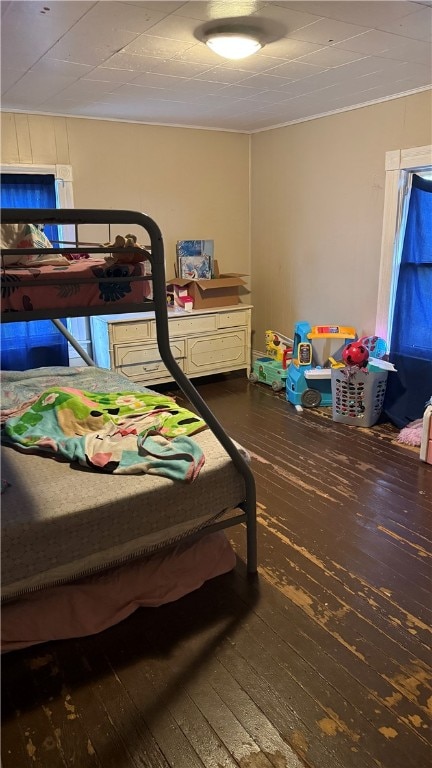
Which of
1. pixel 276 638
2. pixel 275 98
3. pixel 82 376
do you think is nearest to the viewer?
pixel 276 638

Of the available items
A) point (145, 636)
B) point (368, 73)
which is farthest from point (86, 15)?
point (145, 636)

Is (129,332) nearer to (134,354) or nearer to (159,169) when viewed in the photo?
(134,354)

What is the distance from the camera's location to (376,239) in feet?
12.9

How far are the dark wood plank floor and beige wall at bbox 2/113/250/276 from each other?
9.98 feet

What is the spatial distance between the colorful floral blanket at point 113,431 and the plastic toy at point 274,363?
206cm

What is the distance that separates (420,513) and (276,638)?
117cm

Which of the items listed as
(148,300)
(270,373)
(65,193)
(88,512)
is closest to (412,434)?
(270,373)

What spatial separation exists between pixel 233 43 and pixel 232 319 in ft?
8.58

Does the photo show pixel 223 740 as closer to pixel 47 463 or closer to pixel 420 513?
pixel 47 463

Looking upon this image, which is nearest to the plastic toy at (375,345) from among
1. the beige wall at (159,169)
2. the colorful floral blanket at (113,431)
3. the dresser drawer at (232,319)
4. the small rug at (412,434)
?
the small rug at (412,434)

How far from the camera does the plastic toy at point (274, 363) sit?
4.67 metres

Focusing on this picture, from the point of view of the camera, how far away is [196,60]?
107 inches

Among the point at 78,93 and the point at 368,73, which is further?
the point at 78,93

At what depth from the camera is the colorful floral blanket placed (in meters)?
2.06
